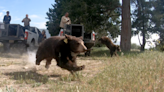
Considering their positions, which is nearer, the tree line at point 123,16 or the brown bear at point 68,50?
the brown bear at point 68,50

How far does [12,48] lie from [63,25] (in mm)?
5874

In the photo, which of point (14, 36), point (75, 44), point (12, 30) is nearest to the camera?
point (75, 44)

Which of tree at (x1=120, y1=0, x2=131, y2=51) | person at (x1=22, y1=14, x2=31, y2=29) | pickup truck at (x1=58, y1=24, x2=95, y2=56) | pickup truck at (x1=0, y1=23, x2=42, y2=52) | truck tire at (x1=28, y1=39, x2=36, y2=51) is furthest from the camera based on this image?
tree at (x1=120, y1=0, x2=131, y2=51)

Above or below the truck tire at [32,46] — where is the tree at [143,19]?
above

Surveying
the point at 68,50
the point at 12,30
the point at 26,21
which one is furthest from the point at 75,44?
the point at 26,21

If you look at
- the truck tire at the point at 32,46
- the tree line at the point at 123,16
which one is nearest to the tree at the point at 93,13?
the tree line at the point at 123,16

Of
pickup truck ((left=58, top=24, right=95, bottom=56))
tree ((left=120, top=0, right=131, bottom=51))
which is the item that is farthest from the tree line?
pickup truck ((left=58, top=24, right=95, bottom=56))

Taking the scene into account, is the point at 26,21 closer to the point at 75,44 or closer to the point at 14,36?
the point at 14,36

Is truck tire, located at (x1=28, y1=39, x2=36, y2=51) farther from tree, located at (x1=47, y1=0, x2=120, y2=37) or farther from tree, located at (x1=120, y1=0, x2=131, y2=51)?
tree, located at (x1=120, y1=0, x2=131, y2=51)

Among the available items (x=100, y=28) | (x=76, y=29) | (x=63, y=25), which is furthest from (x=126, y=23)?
(x=63, y=25)

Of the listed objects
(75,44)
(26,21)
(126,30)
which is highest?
(26,21)

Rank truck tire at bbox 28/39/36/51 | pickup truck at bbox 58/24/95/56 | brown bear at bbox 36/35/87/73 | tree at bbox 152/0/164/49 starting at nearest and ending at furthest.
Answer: brown bear at bbox 36/35/87/73 → pickup truck at bbox 58/24/95/56 → truck tire at bbox 28/39/36/51 → tree at bbox 152/0/164/49

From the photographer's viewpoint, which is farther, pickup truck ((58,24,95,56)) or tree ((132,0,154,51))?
tree ((132,0,154,51))

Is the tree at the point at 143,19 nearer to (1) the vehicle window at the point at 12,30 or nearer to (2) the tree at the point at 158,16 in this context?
(2) the tree at the point at 158,16
